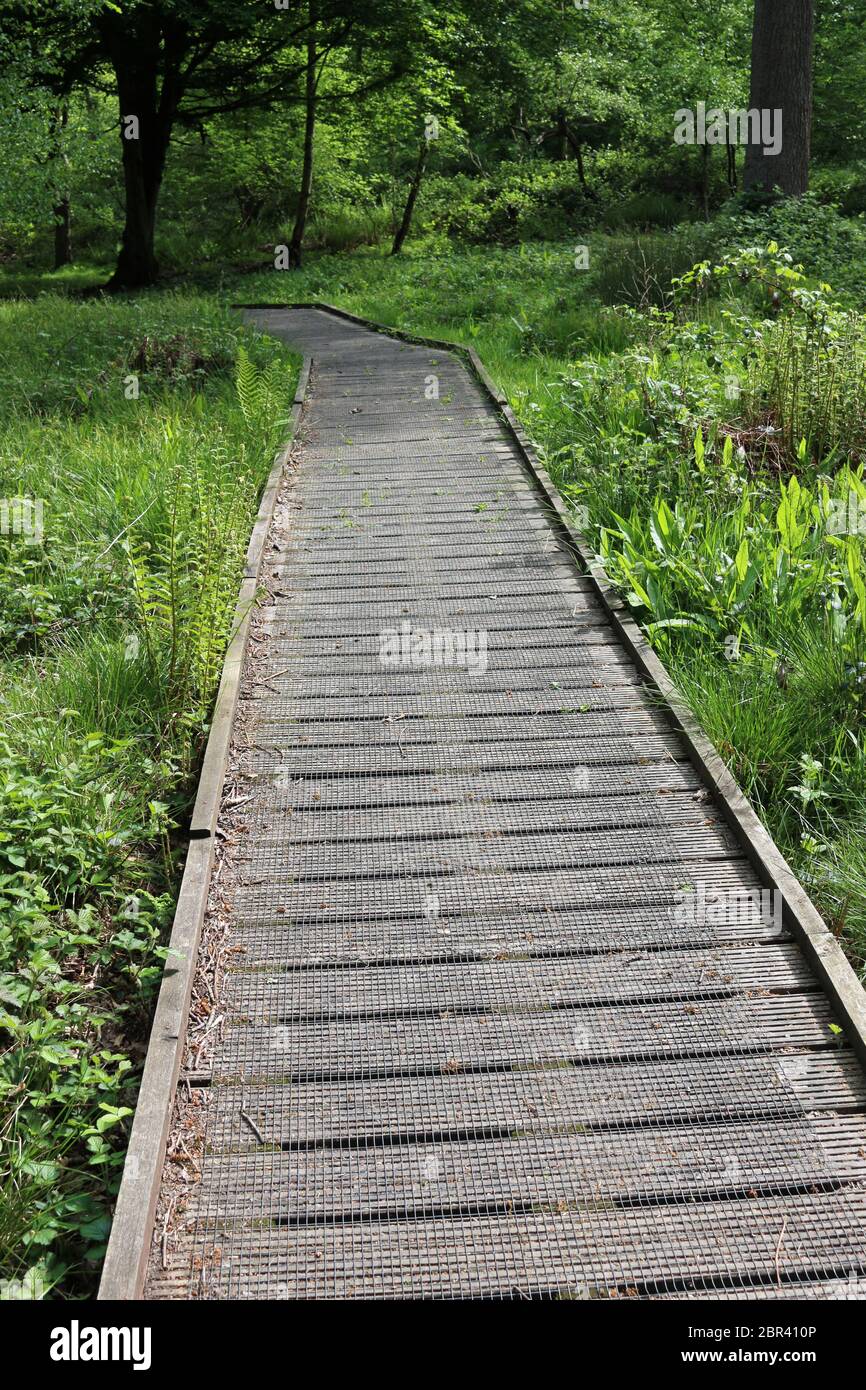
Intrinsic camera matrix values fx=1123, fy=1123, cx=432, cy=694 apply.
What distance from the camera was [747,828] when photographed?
4.23 meters

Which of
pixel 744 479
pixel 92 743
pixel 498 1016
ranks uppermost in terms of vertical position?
pixel 744 479

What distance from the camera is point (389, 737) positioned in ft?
16.6

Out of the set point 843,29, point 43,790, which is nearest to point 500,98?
point 843,29

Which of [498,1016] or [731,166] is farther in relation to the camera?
[731,166]

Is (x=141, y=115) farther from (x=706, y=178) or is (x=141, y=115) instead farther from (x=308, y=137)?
(x=706, y=178)

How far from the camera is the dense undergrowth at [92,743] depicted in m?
3.05

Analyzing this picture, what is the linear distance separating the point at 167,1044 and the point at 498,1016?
999 mm

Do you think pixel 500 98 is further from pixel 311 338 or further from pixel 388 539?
pixel 388 539

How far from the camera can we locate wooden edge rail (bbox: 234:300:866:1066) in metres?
3.46

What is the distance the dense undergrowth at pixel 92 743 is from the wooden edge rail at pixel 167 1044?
9cm

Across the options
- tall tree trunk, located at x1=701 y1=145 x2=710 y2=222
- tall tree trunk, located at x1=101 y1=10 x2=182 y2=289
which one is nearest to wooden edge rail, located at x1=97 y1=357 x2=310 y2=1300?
tall tree trunk, located at x1=101 y1=10 x2=182 y2=289

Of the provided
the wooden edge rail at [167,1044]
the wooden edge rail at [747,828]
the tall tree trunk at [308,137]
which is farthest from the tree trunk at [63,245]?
the wooden edge rail at [167,1044]

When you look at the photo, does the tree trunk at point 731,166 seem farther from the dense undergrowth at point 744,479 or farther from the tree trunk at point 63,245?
the tree trunk at point 63,245

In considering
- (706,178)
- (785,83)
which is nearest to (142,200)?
(706,178)
